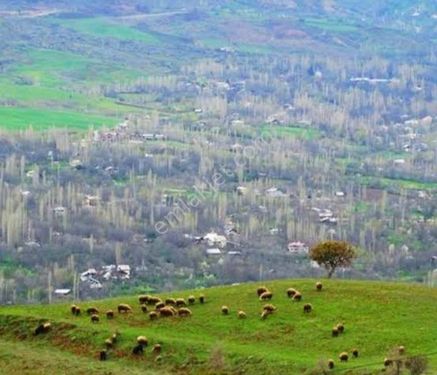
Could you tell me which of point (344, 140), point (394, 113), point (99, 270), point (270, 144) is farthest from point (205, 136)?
point (99, 270)

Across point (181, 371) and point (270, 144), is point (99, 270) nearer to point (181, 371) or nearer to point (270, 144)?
point (181, 371)

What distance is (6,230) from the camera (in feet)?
321

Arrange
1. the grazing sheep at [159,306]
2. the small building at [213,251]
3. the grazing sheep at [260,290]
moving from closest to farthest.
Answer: the grazing sheep at [159,306] → the grazing sheep at [260,290] → the small building at [213,251]

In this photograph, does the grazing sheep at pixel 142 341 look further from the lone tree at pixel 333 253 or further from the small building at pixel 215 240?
the small building at pixel 215 240

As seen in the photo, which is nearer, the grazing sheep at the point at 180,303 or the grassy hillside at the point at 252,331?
the grassy hillside at the point at 252,331

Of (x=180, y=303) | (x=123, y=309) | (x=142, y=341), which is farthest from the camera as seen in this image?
(x=180, y=303)

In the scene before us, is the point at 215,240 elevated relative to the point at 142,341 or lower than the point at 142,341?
lower

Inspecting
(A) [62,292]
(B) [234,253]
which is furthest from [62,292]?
(B) [234,253]

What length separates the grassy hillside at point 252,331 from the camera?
41344 mm

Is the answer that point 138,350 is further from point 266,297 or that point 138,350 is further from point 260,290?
point 260,290

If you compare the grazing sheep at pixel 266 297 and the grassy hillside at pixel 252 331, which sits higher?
the grazing sheep at pixel 266 297

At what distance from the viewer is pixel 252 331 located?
147 ft

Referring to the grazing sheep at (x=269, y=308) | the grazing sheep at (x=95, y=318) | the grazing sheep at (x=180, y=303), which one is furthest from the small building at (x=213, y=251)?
the grazing sheep at (x=269, y=308)

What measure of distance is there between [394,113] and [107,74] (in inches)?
1708
